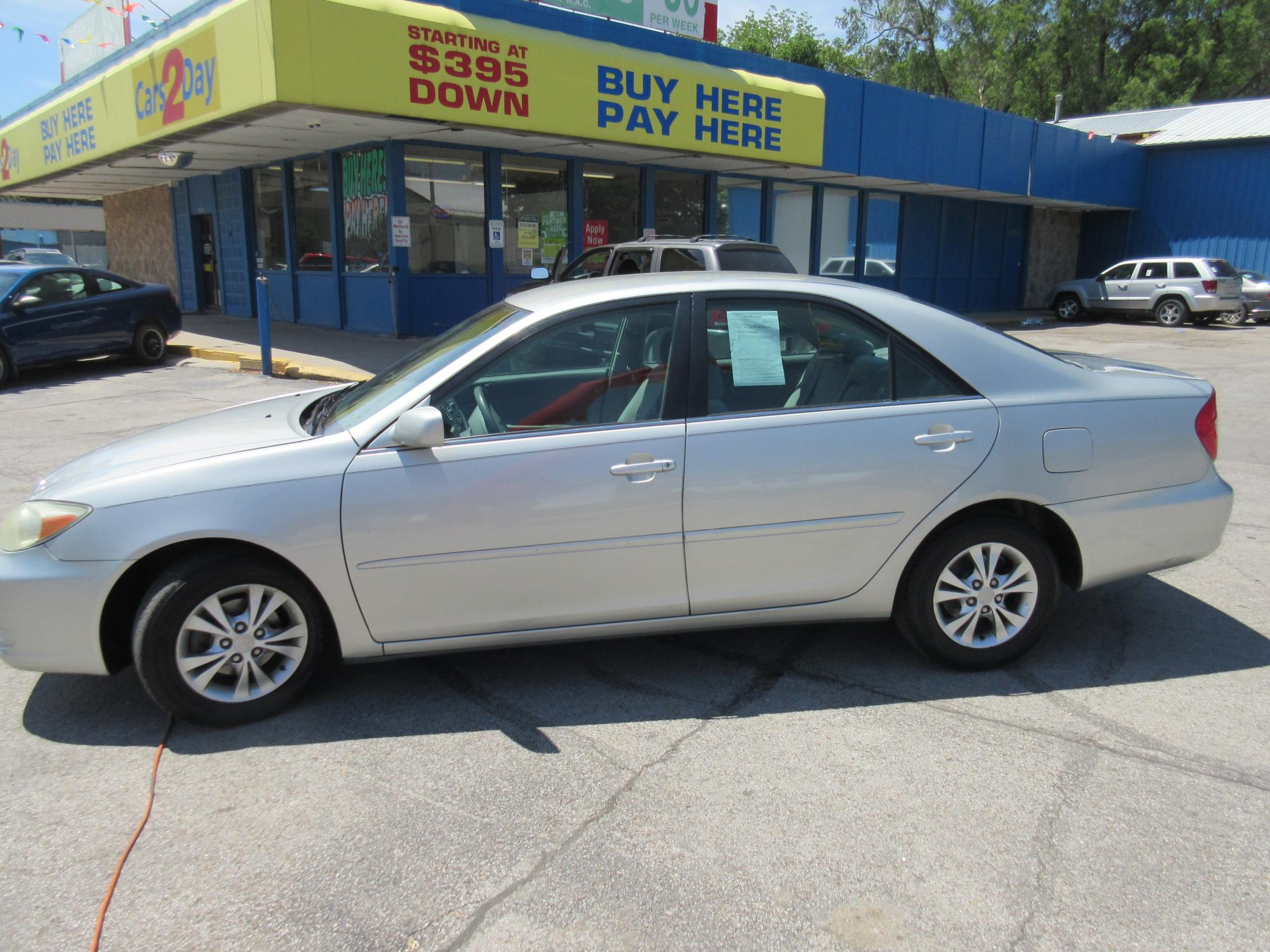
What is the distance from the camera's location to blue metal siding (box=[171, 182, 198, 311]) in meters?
21.4

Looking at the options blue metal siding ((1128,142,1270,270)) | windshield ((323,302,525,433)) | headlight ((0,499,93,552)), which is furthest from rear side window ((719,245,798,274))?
blue metal siding ((1128,142,1270,270))

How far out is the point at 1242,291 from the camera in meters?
23.4

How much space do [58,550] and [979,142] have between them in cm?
2307

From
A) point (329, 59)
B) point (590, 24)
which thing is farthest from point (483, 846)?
point (590, 24)

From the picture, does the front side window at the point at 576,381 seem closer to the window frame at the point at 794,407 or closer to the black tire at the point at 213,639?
the window frame at the point at 794,407

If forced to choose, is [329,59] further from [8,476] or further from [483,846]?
[483,846]

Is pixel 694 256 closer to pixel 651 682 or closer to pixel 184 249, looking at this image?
pixel 651 682

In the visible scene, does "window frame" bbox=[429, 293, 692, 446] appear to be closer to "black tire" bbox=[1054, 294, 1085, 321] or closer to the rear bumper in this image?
the rear bumper

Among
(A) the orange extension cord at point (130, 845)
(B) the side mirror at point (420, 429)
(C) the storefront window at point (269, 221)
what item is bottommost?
(A) the orange extension cord at point (130, 845)

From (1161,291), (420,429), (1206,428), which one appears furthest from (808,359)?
(1161,291)

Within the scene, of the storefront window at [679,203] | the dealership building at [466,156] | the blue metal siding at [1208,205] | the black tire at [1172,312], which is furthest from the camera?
the blue metal siding at [1208,205]

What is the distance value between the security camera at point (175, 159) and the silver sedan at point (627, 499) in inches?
566

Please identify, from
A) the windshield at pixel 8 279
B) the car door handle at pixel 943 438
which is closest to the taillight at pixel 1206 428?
the car door handle at pixel 943 438

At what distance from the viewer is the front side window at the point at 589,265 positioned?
1241cm
